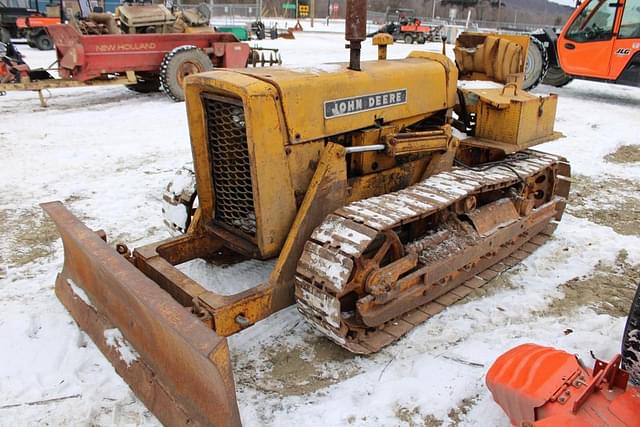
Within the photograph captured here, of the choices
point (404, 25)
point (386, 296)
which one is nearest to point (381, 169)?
point (386, 296)

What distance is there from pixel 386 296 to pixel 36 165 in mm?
6264

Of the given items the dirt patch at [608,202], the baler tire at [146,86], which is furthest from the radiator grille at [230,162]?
the baler tire at [146,86]

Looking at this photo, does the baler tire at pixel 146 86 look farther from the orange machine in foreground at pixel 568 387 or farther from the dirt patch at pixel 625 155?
the orange machine in foreground at pixel 568 387

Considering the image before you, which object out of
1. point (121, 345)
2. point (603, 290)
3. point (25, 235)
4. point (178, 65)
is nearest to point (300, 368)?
point (121, 345)

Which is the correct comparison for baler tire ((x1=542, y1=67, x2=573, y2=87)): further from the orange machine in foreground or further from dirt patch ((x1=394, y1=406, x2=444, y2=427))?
dirt patch ((x1=394, y1=406, x2=444, y2=427))

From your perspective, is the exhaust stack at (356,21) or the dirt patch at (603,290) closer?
the exhaust stack at (356,21)

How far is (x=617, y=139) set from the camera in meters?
9.64

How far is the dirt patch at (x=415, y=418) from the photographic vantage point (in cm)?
320

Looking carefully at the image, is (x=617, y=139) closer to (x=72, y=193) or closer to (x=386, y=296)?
(x=386, y=296)

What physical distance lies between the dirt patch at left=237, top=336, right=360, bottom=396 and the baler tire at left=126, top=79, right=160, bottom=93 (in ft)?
35.7

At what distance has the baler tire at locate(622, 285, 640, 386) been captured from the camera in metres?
2.52

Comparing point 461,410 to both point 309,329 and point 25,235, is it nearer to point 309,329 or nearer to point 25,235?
point 309,329

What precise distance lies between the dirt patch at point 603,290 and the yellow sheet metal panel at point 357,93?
1951 millimetres

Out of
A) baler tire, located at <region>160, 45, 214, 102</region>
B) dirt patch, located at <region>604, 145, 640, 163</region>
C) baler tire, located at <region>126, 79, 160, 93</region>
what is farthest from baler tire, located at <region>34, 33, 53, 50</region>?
dirt patch, located at <region>604, 145, 640, 163</region>
